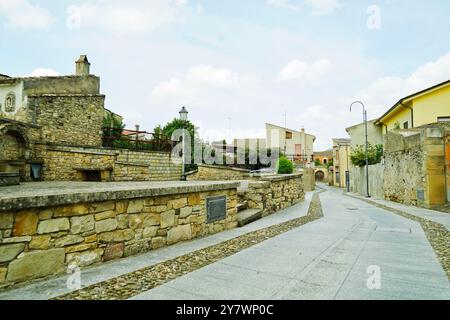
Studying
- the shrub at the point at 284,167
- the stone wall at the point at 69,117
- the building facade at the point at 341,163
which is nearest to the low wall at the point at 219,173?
the shrub at the point at 284,167

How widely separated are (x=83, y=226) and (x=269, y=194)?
631 centimetres

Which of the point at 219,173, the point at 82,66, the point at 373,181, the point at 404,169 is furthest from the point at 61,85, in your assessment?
the point at 373,181

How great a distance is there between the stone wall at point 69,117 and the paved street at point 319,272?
1161 cm

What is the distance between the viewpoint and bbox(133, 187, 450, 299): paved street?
267 centimetres


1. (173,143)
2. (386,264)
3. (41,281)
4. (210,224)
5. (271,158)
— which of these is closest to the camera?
(41,281)

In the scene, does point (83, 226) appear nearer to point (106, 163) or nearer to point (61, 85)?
point (106, 163)

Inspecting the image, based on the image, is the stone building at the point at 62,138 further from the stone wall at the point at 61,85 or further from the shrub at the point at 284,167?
the shrub at the point at 284,167

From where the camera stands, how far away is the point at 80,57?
18.9 metres

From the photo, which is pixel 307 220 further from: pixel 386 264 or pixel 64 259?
pixel 64 259

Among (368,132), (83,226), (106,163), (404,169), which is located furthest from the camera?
(368,132)

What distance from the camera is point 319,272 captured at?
10.7ft

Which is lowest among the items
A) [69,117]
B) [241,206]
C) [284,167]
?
[241,206]

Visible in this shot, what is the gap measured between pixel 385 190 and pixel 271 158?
12.3 m
